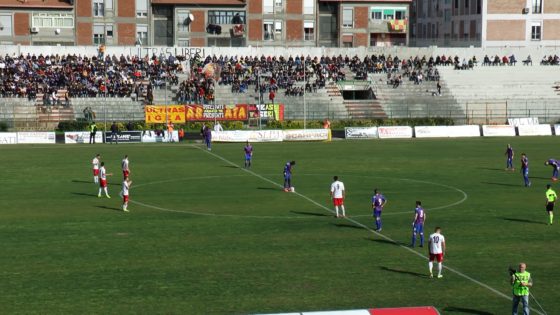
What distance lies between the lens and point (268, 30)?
11662 centimetres

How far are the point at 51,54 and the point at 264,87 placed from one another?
2469 centimetres

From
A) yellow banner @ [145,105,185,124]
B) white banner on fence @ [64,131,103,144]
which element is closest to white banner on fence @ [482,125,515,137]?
yellow banner @ [145,105,185,124]

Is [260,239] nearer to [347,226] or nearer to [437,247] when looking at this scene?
[347,226]

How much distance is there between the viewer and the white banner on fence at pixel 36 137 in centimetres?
7619

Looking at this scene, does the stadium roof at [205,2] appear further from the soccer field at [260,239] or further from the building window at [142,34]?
the soccer field at [260,239]

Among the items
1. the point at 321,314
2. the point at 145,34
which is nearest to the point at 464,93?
the point at 145,34

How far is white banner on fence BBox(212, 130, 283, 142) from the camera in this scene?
78.2 metres

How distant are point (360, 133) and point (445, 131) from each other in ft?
28.1

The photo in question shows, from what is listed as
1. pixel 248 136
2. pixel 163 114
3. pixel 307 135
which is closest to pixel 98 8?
pixel 163 114

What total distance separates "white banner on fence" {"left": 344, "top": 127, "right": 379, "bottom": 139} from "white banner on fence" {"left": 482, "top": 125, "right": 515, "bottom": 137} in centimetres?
1120

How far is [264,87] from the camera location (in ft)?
312

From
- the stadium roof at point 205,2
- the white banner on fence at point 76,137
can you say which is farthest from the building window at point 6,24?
the white banner on fence at point 76,137

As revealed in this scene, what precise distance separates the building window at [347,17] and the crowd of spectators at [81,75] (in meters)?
30.0

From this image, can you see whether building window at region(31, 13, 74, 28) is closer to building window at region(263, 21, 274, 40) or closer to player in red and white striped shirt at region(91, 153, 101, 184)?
building window at region(263, 21, 274, 40)
